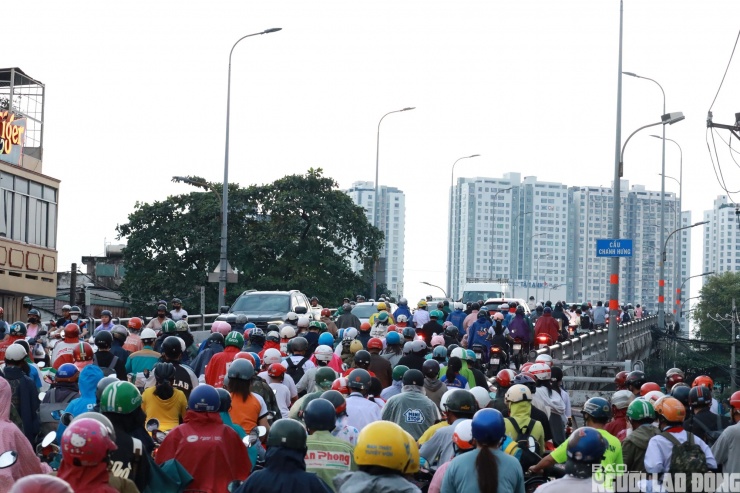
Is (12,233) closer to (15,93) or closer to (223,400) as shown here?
(15,93)

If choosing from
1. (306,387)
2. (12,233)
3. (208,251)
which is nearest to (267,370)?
(306,387)

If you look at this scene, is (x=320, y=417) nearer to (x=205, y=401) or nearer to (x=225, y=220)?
(x=205, y=401)

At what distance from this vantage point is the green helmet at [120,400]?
7453 mm

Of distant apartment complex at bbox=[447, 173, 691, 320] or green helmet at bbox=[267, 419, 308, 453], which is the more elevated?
distant apartment complex at bbox=[447, 173, 691, 320]

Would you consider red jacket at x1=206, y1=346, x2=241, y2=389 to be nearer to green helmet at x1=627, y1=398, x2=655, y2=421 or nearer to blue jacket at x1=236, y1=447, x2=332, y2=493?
green helmet at x1=627, y1=398, x2=655, y2=421

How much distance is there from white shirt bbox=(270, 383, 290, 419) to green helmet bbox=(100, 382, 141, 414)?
4217 millimetres

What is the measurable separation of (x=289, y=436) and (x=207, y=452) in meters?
1.42

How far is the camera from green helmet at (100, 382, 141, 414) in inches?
293

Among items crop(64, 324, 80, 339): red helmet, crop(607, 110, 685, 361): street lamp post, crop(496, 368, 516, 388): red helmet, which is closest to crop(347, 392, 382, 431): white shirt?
crop(496, 368, 516, 388): red helmet

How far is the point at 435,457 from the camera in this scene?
889 centimetres

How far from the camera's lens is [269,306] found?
2709 cm

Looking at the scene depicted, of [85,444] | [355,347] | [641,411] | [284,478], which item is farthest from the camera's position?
[355,347]

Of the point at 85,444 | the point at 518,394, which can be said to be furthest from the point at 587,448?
the point at 518,394

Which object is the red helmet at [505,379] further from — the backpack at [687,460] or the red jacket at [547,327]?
the red jacket at [547,327]
